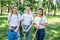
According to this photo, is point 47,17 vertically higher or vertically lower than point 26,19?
lower

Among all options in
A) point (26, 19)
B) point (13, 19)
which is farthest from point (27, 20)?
point (13, 19)

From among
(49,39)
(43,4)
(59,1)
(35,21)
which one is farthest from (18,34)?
(59,1)

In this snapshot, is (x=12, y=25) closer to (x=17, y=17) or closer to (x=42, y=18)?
(x=17, y=17)

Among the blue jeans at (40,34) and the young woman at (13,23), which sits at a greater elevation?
the young woman at (13,23)

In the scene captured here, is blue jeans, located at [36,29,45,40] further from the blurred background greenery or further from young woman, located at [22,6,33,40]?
the blurred background greenery

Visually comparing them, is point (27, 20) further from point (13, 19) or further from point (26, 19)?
point (13, 19)

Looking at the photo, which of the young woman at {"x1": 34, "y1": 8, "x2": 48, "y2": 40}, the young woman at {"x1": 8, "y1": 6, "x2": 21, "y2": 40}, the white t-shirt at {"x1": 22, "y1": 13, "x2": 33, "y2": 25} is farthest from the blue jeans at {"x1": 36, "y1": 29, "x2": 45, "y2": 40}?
the young woman at {"x1": 8, "y1": 6, "x2": 21, "y2": 40}

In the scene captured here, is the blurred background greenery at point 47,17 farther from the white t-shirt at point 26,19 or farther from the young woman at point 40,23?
the young woman at point 40,23

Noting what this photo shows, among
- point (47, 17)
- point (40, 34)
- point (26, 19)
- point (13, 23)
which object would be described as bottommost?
point (47, 17)

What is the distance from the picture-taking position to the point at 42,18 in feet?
23.8

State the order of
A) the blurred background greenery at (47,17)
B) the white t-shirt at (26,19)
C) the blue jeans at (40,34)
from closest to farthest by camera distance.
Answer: the blue jeans at (40,34) < the white t-shirt at (26,19) < the blurred background greenery at (47,17)

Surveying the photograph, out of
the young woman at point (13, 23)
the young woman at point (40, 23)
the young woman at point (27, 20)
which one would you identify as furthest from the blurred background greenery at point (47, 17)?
the young woman at point (40, 23)

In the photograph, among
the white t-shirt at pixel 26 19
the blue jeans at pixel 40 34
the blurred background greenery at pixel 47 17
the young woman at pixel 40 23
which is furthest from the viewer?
the blurred background greenery at pixel 47 17

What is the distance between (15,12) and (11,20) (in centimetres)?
32
